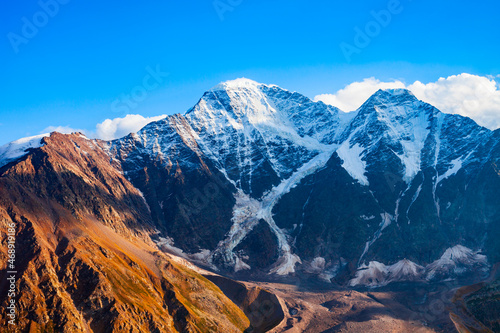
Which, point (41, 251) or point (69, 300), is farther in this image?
point (41, 251)

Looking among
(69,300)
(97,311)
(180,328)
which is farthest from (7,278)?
(180,328)

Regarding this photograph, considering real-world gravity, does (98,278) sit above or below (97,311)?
above

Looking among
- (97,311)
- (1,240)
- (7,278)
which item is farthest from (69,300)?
(1,240)

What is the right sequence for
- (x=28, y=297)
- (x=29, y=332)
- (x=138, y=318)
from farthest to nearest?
1. (x=138, y=318)
2. (x=28, y=297)
3. (x=29, y=332)

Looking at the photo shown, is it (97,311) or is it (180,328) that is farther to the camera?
(180,328)

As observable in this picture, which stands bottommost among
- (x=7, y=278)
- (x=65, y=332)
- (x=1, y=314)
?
(x=65, y=332)

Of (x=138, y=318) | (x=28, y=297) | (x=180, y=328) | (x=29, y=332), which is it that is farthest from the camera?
(x=180, y=328)

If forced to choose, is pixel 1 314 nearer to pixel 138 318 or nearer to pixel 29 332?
pixel 29 332

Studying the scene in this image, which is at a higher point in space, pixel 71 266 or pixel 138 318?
pixel 71 266

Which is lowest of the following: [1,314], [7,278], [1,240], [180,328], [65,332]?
[180,328]

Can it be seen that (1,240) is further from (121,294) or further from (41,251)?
(121,294)
